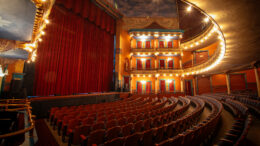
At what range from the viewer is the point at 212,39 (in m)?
15.3

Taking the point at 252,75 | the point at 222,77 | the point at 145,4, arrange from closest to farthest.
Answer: the point at 252,75
the point at 222,77
the point at 145,4

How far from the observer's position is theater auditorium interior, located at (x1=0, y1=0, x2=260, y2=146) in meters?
3.01

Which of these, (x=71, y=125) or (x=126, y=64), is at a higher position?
(x=126, y=64)

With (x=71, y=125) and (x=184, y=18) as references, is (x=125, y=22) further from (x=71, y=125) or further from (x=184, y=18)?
(x=71, y=125)

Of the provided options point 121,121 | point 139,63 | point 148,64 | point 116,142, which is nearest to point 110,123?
point 121,121

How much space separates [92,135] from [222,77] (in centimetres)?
1965

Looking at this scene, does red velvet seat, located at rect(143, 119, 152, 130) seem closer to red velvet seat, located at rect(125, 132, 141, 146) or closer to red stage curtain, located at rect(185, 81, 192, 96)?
red velvet seat, located at rect(125, 132, 141, 146)

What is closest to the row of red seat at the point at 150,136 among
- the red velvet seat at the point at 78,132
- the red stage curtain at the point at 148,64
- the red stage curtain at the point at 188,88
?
the red velvet seat at the point at 78,132

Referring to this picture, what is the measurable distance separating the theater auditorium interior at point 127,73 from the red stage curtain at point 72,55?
0.28ft

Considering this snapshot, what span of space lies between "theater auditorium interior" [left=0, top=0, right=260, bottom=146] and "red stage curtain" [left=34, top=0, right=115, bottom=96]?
84 millimetres

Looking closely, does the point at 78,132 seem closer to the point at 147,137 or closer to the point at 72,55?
the point at 147,137

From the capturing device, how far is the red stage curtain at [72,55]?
9414 mm

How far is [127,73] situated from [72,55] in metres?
8.40

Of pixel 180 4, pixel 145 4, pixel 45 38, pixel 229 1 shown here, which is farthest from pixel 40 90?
pixel 180 4
